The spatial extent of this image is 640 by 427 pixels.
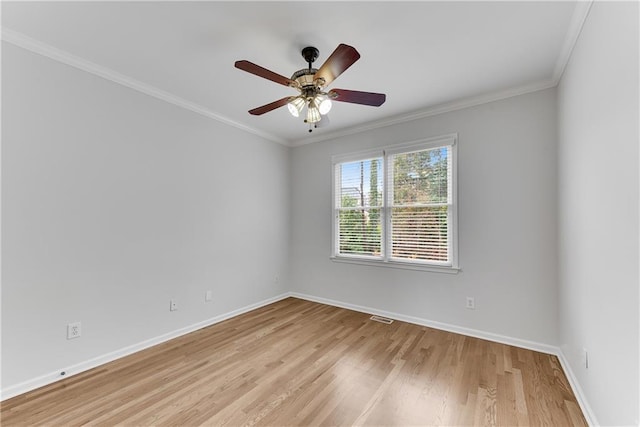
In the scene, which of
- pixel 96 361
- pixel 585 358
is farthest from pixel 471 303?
pixel 96 361

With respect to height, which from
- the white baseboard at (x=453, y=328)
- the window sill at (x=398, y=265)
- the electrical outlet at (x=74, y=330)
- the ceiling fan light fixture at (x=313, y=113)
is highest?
the ceiling fan light fixture at (x=313, y=113)

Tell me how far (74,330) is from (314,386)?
2.12 m

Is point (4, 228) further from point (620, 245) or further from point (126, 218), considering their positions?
point (620, 245)

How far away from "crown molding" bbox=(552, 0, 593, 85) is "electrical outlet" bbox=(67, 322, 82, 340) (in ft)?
14.6

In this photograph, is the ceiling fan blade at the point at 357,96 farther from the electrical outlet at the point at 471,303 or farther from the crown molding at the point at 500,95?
the electrical outlet at the point at 471,303

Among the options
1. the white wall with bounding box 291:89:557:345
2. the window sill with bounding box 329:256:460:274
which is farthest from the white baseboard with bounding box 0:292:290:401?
the white wall with bounding box 291:89:557:345

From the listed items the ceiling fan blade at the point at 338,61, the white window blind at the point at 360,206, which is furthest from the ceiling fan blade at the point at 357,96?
the white window blind at the point at 360,206

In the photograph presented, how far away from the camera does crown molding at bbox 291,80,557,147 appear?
285 cm

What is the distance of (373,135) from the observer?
3998 millimetres

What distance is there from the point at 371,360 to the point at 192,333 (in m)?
2.09

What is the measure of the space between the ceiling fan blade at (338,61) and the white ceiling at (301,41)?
0.39 meters

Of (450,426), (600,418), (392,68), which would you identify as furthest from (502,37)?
(450,426)

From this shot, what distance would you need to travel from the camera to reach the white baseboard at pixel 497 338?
1.92 m

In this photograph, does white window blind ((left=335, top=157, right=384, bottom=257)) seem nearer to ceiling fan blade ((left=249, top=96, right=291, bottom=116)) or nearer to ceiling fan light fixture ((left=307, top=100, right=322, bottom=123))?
ceiling fan light fixture ((left=307, top=100, right=322, bottom=123))
